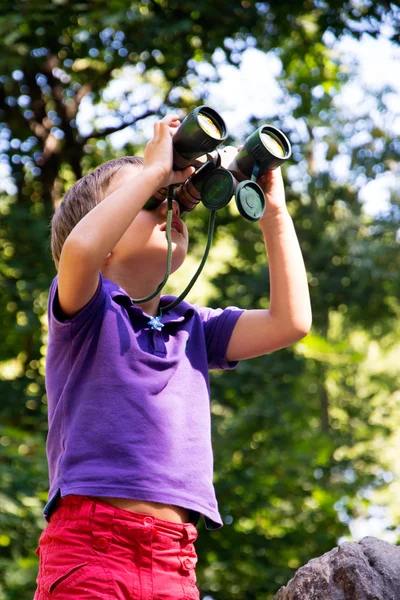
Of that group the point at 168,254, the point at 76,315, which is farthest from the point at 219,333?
the point at 76,315

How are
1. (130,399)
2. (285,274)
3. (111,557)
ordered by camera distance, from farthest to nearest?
(285,274)
(130,399)
(111,557)

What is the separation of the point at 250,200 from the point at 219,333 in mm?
394

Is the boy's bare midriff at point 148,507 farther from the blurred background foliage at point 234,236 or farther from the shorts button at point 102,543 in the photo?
the blurred background foliage at point 234,236

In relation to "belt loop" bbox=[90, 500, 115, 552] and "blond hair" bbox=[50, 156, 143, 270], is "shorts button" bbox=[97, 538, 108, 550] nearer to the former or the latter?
"belt loop" bbox=[90, 500, 115, 552]

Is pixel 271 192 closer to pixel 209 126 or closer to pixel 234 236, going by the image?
pixel 209 126

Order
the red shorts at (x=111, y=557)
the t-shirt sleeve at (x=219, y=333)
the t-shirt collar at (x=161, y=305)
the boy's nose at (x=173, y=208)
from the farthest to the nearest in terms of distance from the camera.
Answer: the t-shirt sleeve at (x=219, y=333), the boy's nose at (x=173, y=208), the t-shirt collar at (x=161, y=305), the red shorts at (x=111, y=557)

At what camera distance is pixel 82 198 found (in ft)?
6.69

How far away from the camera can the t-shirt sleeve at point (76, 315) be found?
1750 millimetres

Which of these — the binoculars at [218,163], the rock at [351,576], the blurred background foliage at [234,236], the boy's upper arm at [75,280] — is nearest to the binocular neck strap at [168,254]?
the binoculars at [218,163]

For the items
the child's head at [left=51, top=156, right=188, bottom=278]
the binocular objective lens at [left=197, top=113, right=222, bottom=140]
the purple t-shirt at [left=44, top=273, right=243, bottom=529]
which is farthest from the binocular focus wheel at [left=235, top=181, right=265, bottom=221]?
the purple t-shirt at [left=44, top=273, right=243, bottom=529]

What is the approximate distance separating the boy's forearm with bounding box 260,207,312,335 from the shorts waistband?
22.2 inches

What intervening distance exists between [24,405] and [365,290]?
119 inches

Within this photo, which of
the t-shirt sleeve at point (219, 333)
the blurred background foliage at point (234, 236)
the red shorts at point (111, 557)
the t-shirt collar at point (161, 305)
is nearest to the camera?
the red shorts at point (111, 557)

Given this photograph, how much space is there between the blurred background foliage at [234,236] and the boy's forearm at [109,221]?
288 centimetres
